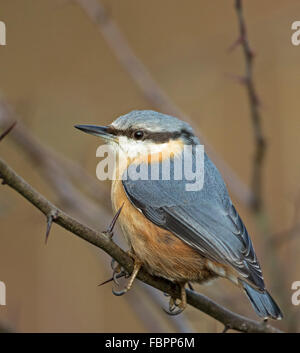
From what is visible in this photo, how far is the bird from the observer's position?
7.66 ft

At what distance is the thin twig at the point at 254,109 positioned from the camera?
2.34 metres

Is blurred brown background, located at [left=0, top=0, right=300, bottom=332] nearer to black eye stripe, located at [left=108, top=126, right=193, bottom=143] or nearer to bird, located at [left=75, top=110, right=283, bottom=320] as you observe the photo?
black eye stripe, located at [left=108, top=126, right=193, bottom=143]

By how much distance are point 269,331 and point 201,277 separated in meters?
0.35

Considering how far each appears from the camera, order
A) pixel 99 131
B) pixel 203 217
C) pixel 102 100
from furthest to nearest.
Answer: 1. pixel 102 100
2. pixel 99 131
3. pixel 203 217

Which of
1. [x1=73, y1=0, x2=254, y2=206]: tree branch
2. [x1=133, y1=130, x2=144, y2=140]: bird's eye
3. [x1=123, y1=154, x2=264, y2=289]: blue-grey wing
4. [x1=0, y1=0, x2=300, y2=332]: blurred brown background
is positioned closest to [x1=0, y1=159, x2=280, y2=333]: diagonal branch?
[x1=123, y1=154, x2=264, y2=289]: blue-grey wing

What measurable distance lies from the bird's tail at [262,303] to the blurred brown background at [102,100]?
1.31 m

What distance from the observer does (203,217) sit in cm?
242

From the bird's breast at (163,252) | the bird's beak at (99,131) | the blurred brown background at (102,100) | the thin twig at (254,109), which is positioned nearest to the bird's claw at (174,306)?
the bird's breast at (163,252)

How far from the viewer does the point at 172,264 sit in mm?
2361

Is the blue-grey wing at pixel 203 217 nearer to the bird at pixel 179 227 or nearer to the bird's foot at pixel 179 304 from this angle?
the bird at pixel 179 227

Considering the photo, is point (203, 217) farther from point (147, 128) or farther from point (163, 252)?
point (147, 128)

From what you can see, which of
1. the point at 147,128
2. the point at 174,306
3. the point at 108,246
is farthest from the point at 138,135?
the point at 108,246

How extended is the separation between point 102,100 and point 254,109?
2.24 m

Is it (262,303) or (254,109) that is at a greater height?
(254,109)
